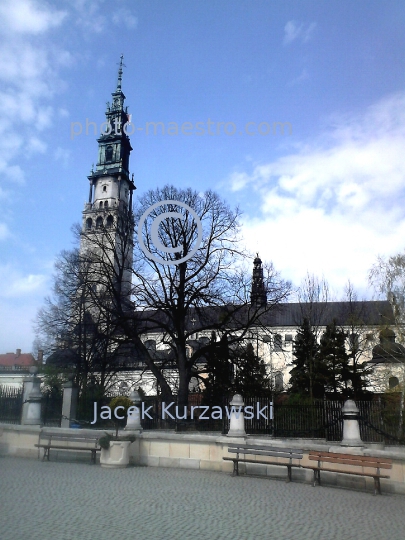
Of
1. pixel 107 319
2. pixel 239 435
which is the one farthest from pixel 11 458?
pixel 107 319

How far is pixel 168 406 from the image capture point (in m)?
23.8

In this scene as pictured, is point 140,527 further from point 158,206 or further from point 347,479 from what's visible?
point 158,206

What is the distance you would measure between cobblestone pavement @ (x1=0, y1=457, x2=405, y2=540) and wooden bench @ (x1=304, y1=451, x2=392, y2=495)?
1.40ft

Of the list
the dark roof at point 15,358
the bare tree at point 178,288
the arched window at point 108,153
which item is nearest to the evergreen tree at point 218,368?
the bare tree at point 178,288

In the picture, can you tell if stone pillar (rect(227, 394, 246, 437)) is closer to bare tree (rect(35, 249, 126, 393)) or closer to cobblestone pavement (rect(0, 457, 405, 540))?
cobblestone pavement (rect(0, 457, 405, 540))

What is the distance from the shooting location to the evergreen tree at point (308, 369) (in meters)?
39.1

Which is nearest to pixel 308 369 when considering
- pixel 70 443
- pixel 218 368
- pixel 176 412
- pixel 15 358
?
pixel 218 368

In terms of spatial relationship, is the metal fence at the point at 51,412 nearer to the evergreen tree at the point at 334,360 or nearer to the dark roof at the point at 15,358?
the evergreen tree at the point at 334,360

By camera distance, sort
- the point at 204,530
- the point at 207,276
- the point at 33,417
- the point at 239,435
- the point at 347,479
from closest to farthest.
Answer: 1. the point at 204,530
2. the point at 347,479
3. the point at 239,435
4. the point at 33,417
5. the point at 207,276

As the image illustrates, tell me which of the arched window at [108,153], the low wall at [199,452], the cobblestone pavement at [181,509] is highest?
the arched window at [108,153]

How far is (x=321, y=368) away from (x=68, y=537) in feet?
116

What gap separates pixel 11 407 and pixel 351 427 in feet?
40.4

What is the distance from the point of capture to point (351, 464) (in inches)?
435

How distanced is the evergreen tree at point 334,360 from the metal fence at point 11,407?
26.6 meters
